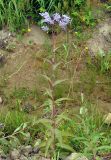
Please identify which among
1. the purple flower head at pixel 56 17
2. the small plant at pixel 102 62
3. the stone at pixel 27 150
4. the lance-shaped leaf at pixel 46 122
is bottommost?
the stone at pixel 27 150

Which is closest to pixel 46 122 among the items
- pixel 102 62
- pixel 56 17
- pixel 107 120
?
pixel 56 17

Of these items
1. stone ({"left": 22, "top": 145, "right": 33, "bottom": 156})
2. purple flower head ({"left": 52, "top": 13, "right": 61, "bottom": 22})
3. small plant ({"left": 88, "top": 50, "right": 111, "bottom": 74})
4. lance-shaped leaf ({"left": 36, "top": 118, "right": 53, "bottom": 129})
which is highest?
purple flower head ({"left": 52, "top": 13, "right": 61, "bottom": 22})

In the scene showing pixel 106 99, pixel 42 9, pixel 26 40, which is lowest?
pixel 106 99

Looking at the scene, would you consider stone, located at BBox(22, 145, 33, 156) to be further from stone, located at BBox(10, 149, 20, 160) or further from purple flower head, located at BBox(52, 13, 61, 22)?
purple flower head, located at BBox(52, 13, 61, 22)

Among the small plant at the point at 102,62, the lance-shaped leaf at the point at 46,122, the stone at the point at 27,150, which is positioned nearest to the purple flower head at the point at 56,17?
the lance-shaped leaf at the point at 46,122

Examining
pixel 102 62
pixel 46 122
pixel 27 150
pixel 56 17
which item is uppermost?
pixel 56 17

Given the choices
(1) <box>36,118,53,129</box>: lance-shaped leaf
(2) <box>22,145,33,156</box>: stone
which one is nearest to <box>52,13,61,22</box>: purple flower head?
(1) <box>36,118,53,129</box>: lance-shaped leaf

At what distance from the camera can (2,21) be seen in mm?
5512

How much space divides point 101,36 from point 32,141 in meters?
1.84

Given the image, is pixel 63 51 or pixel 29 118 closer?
pixel 29 118

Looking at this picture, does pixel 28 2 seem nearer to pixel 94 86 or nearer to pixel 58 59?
pixel 58 59

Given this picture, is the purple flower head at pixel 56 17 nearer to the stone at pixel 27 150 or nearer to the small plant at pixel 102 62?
the stone at pixel 27 150

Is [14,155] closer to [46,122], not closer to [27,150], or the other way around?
[27,150]

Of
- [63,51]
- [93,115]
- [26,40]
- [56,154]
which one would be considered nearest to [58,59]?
[63,51]
